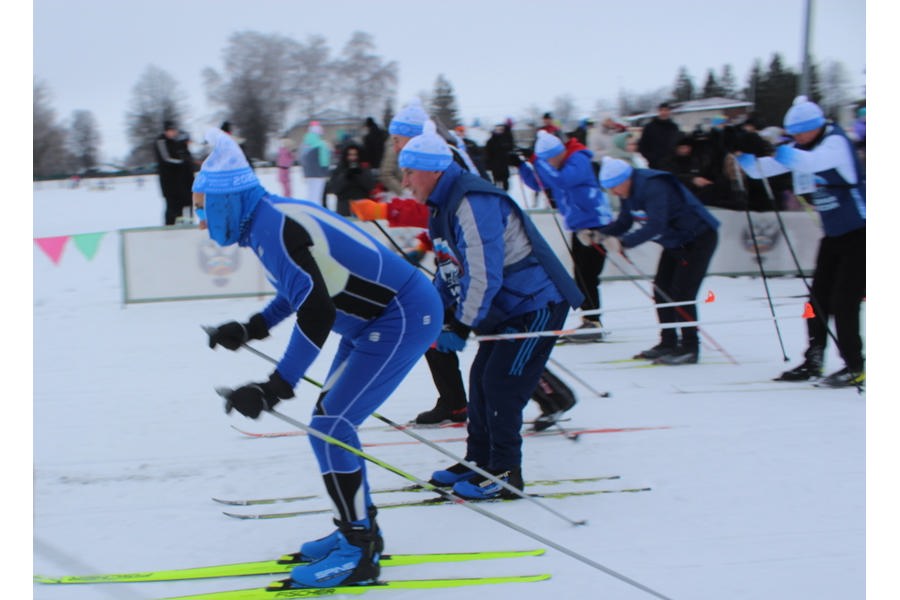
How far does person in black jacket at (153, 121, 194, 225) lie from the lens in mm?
9680

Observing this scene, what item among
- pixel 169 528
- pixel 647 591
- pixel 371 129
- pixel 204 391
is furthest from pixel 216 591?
pixel 371 129

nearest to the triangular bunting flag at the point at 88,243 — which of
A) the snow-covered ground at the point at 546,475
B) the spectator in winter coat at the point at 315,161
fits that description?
the snow-covered ground at the point at 546,475

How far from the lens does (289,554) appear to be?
3260mm

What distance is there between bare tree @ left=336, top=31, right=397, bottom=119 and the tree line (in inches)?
1.6

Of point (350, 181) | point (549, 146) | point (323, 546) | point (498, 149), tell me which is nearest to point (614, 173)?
point (549, 146)

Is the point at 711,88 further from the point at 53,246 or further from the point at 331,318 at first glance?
the point at 331,318

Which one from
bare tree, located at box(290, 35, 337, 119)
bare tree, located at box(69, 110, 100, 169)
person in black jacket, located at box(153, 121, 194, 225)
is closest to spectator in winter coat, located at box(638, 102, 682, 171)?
person in black jacket, located at box(153, 121, 194, 225)

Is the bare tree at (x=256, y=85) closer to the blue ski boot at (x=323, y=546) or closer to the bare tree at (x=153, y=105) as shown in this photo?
the bare tree at (x=153, y=105)

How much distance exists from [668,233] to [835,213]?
130cm

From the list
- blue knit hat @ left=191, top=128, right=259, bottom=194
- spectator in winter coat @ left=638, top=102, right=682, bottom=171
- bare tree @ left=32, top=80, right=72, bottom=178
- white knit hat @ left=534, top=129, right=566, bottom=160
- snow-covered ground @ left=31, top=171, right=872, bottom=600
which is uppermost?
bare tree @ left=32, top=80, right=72, bottom=178

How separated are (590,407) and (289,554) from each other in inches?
102

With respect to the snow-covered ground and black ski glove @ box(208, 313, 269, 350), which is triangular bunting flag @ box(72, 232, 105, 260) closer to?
the snow-covered ground
